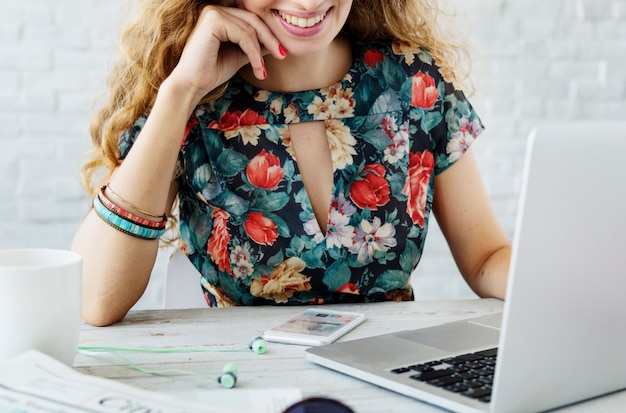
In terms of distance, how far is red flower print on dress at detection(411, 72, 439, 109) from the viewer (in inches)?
55.4

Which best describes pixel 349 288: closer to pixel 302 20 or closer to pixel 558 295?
pixel 302 20

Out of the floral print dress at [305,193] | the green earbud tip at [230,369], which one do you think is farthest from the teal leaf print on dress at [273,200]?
the green earbud tip at [230,369]

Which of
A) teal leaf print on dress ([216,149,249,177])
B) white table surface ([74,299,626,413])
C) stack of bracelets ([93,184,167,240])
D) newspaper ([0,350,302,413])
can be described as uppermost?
teal leaf print on dress ([216,149,249,177])

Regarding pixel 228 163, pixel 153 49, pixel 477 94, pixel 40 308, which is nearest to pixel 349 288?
pixel 228 163

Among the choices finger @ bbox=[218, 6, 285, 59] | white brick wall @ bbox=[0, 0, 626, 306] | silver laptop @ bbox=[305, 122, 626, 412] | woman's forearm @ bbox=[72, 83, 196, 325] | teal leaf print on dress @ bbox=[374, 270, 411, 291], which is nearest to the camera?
silver laptop @ bbox=[305, 122, 626, 412]

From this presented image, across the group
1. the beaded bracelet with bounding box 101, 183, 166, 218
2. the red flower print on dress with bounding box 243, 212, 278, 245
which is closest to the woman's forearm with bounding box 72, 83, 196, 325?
the beaded bracelet with bounding box 101, 183, 166, 218

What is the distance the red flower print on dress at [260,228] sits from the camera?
132cm

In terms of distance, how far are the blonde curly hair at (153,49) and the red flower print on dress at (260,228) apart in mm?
218

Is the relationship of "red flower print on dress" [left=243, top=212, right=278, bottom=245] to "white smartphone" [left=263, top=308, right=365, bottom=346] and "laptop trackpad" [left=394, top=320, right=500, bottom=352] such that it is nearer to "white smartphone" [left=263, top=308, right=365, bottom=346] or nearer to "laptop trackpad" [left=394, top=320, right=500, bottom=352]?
"white smartphone" [left=263, top=308, right=365, bottom=346]

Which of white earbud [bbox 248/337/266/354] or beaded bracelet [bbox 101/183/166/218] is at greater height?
beaded bracelet [bbox 101/183/166/218]

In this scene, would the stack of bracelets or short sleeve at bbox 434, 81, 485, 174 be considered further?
short sleeve at bbox 434, 81, 485, 174

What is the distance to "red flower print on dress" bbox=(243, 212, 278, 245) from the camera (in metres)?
1.32

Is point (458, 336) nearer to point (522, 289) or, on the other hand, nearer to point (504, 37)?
point (522, 289)

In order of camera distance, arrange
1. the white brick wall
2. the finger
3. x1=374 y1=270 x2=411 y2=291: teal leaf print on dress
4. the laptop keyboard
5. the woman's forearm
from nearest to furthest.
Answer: the laptop keyboard → the woman's forearm → the finger → x1=374 y1=270 x2=411 y2=291: teal leaf print on dress → the white brick wall
